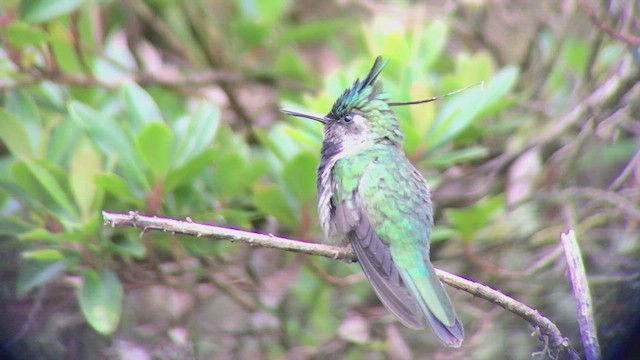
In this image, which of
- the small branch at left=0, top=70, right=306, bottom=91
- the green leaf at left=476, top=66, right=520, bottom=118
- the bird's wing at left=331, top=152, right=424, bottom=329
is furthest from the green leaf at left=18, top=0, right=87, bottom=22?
the green leaf at left=476, top=66, right=520, bottom=118

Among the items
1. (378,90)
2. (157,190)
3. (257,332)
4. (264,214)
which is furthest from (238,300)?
(378,90)

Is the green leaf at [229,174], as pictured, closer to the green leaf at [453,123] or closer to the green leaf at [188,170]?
the green leaf at [188,170]

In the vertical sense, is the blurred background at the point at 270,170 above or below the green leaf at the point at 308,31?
below

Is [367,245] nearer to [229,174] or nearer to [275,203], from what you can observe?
[275,203]

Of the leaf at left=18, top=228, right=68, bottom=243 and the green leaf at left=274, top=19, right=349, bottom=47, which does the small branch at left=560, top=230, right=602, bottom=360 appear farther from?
the green leaf at left=274, top=19, right=349, bottom=47

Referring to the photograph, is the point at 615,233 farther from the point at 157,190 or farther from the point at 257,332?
the point at 157,190

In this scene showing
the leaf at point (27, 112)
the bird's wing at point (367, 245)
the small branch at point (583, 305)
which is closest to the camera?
the small branch at point (583, 305)

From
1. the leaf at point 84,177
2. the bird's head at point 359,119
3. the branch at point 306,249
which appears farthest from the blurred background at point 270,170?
the branch at point 306,249
